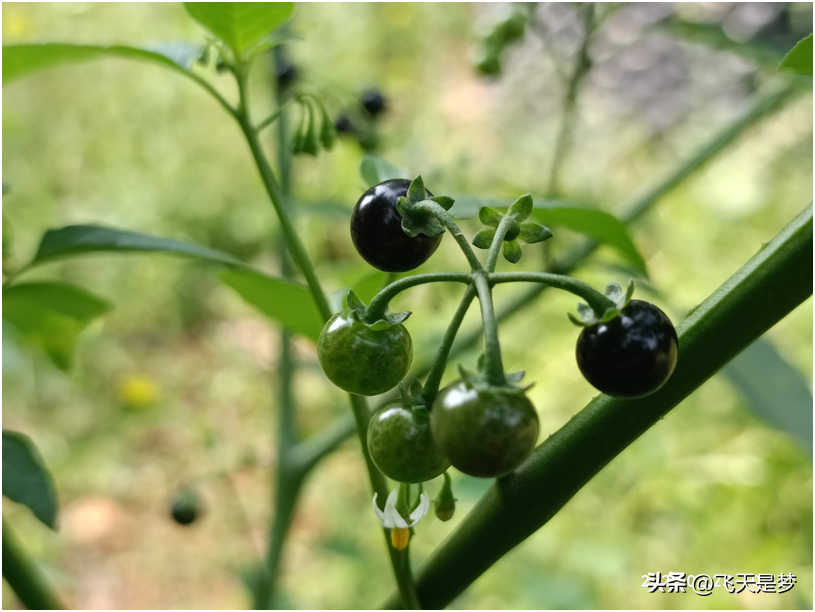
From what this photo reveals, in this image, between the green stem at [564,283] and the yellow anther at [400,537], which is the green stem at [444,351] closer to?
the green stem at [564,283]

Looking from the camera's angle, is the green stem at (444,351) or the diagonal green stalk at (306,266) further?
the diagonal green stalk at (306,266)

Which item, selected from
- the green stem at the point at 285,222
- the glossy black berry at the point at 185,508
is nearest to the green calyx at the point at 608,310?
the green stem at the point at 285,222

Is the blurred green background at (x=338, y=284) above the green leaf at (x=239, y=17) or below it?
above

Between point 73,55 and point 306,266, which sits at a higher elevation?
point 73,55

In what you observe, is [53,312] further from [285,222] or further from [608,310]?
[608,310]

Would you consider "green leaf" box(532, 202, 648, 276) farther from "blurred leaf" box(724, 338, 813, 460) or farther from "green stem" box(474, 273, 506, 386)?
"blurred leaf" box(724, 338, 813, 460)

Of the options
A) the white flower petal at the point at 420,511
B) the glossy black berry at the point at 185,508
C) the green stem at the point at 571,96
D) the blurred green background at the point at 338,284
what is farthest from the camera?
the blurred green background at the point at 338,284

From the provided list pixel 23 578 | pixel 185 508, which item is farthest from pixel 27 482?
pixel 185 508
